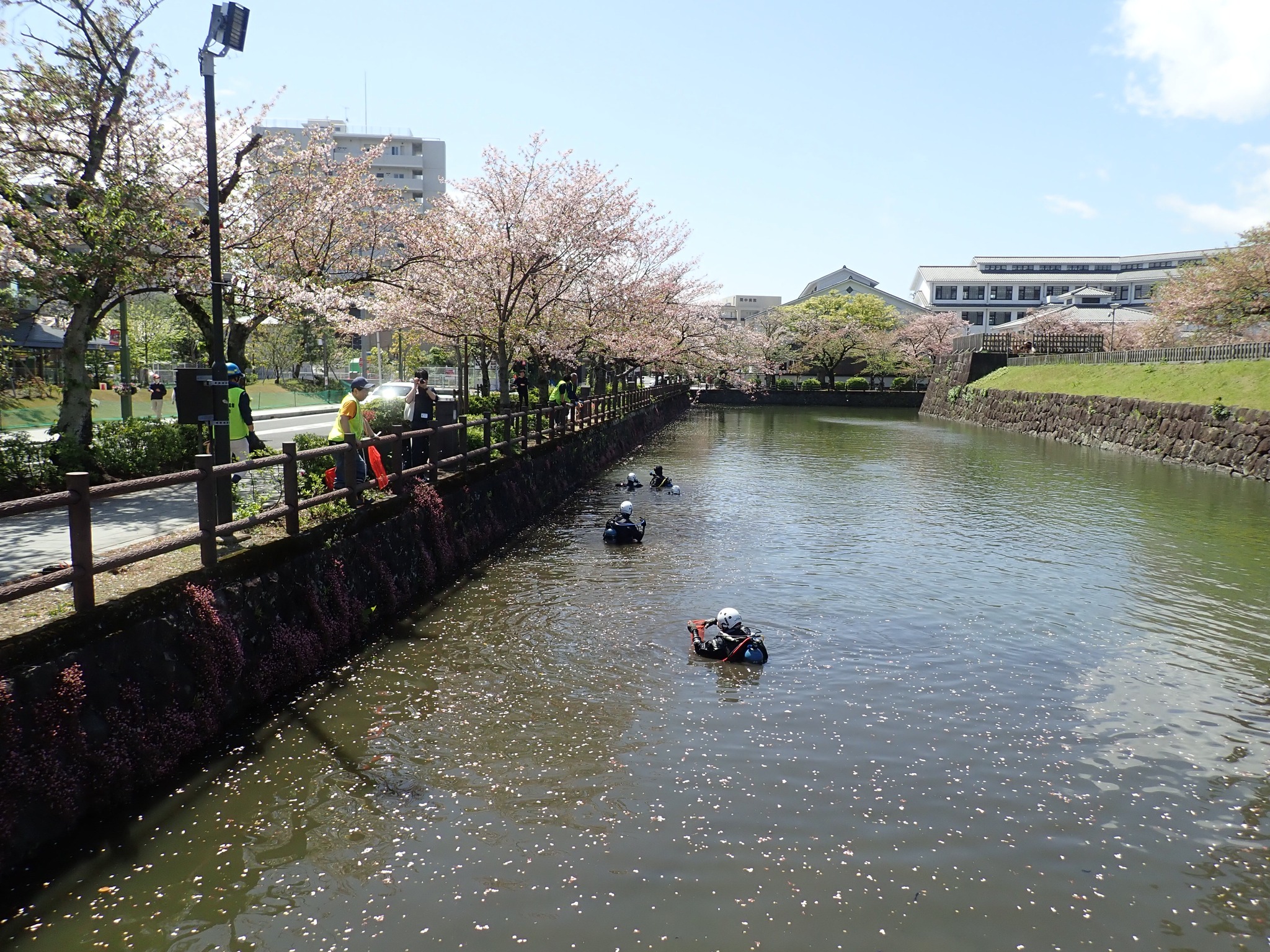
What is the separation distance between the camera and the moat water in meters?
5.42

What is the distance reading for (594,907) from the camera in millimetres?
5516

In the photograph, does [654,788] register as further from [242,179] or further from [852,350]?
[852,350]

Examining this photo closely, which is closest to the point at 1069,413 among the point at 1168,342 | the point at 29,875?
the point at 1168,342

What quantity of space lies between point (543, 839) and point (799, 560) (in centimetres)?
1004

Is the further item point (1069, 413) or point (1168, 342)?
point (1168, 342)

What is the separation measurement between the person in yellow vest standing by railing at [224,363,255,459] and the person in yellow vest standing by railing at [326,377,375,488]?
219 centimetres

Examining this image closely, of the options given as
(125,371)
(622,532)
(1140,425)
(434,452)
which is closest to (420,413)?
(434,452)

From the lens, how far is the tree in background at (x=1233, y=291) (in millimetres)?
39281

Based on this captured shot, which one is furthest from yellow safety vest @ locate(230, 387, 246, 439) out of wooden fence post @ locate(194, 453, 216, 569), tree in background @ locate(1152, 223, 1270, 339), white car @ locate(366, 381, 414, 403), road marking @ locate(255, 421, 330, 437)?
tree in background @ locate(1152, 223, 1270, 339)

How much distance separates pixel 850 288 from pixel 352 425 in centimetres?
9408

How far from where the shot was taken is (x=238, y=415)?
13023mm

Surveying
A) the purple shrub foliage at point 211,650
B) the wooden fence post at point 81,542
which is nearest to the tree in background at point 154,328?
the purple shrub foliage at point 211,650

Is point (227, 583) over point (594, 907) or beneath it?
over

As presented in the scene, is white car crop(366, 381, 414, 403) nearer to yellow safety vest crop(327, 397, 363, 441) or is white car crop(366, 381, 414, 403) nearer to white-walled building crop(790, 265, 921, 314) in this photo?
yellow safety vest crop(327, 397, 363, 441)
